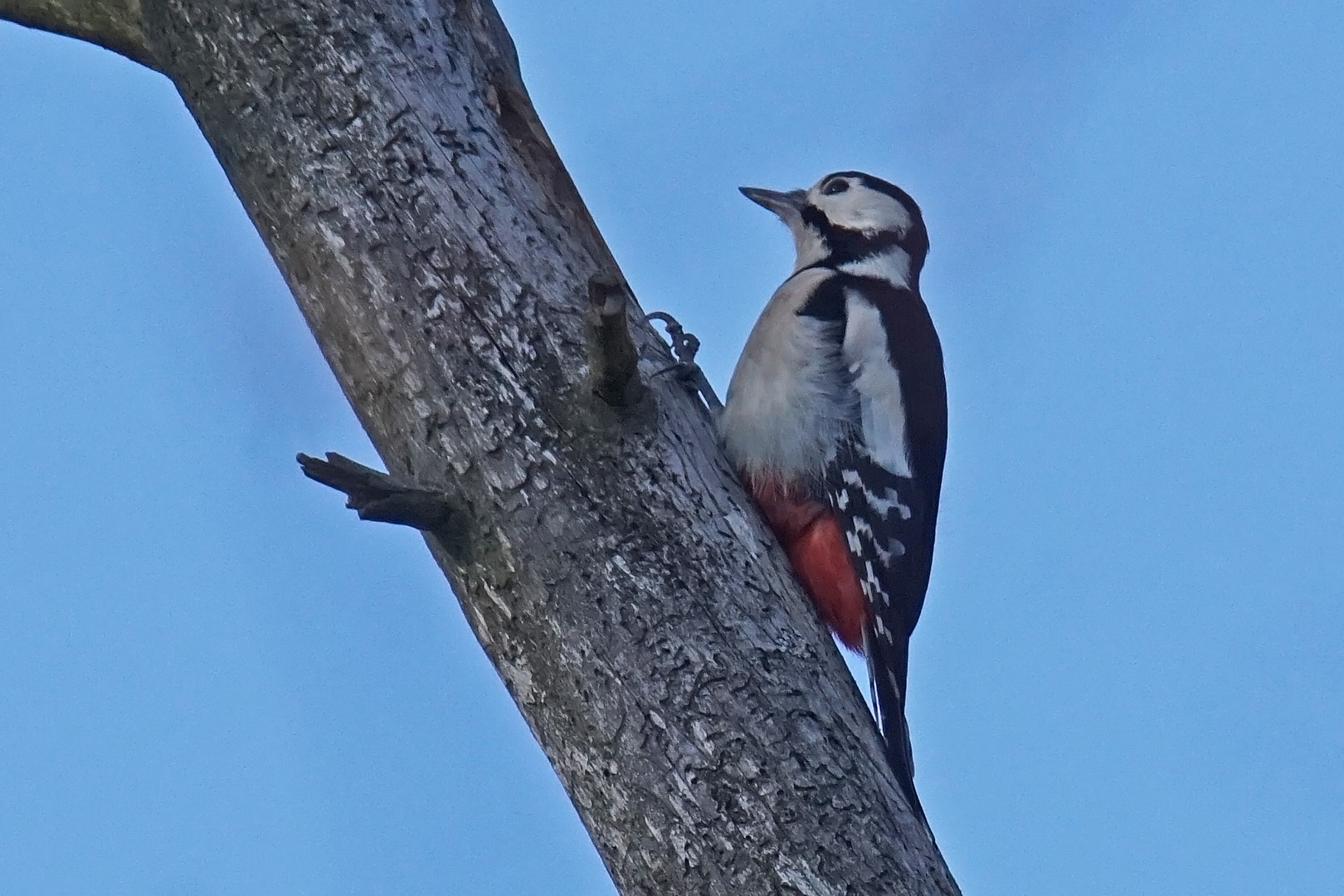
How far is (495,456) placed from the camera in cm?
239

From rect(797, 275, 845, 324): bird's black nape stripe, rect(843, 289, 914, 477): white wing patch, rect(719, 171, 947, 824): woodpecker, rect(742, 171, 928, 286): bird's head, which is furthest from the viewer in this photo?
rect(742, 171, 928, 286): bird's head

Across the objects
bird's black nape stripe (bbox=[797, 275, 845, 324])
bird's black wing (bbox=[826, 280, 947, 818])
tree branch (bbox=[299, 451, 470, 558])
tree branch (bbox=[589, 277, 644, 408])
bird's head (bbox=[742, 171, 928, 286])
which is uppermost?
bird's head (bbox=[742, 171, 928, 286])

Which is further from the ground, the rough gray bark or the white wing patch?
the white wing patch

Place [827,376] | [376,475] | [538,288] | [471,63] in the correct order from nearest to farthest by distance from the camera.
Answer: [376,475], [538,288], [471,63], [827,376]

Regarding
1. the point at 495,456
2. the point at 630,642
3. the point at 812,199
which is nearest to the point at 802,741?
the point at 630,642

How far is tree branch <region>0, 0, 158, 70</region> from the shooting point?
2.98m

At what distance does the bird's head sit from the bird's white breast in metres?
0.54

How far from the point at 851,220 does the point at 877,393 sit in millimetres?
1038

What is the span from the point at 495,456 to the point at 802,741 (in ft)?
2.29

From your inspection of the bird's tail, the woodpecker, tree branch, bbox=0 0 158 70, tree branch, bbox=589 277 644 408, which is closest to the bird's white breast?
the woodpecker

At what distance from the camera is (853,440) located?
3795 millimetres

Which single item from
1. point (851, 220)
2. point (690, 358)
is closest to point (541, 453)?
point (690, 358)

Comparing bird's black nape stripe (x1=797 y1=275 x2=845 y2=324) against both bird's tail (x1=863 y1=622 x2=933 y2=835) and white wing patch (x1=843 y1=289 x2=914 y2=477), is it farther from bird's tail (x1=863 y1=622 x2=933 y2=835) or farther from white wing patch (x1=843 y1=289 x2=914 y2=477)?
bird's tail (x1=863 y1=622 x2=933 y2=835)

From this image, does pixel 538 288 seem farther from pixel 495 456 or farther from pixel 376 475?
pixel 376 475
